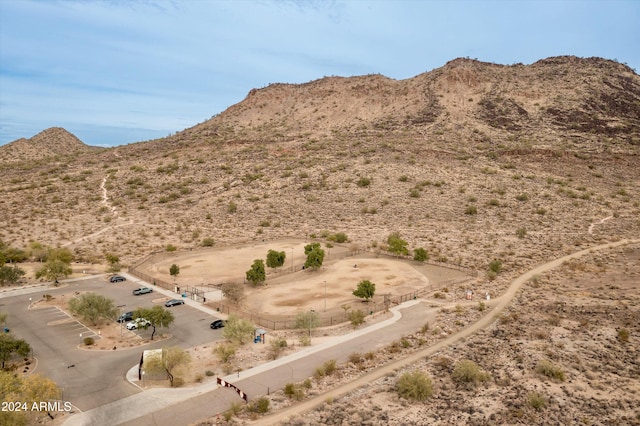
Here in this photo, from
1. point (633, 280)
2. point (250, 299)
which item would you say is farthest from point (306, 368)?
point (633, 280)

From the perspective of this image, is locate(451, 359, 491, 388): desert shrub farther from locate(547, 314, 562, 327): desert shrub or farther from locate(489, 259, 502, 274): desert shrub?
locate(489, 259, 502, 274): desert shrub

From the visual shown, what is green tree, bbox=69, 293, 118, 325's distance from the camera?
36.3 m

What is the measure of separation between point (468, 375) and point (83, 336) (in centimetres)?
2925

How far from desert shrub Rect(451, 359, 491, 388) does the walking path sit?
10.9 feet

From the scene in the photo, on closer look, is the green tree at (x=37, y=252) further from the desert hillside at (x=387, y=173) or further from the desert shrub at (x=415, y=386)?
the desert shrub at (x=415, y=386)

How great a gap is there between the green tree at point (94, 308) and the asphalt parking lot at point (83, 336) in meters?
1.18

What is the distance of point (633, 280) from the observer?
44094 millimetres

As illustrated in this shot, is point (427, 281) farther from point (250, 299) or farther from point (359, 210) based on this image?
point (359, 210)

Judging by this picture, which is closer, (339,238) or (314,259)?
(314,259)

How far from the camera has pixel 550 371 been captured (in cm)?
2748

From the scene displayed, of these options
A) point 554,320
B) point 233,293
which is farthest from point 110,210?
point 554,320

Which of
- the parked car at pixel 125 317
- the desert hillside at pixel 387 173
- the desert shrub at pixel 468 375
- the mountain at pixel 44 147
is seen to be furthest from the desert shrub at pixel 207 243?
the mountain at pixel 44 147

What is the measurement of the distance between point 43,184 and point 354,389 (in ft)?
314

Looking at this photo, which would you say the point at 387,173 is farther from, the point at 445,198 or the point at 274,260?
the point at 274,260
